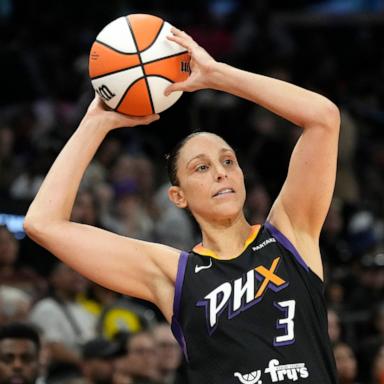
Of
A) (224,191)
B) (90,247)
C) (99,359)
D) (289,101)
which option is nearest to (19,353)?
(99,359)

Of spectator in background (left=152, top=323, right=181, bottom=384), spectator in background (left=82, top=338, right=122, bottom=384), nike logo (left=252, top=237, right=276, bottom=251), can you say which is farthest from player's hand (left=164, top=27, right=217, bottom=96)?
spectator in background (left=152, top=323, right=181, bottom=384)

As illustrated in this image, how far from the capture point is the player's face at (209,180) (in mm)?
4633

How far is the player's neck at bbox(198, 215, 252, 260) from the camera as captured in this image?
15.2 feet

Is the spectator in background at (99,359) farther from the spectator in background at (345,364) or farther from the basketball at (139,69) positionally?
the basketball at (139,69)

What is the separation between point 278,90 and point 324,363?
1.16 metres

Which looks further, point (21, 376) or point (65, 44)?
point (65, 44)

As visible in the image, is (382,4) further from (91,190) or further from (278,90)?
(278,90)

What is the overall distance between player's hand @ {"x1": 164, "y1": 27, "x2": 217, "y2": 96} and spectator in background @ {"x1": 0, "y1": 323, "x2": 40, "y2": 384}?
9.43 ft

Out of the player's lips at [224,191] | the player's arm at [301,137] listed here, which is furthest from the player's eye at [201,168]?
the player's arm at [301,137]

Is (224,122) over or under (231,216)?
over

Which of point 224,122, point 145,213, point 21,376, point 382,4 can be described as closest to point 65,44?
point 224,122

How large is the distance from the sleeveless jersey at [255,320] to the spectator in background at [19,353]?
8.98ft

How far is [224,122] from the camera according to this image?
1297 cm

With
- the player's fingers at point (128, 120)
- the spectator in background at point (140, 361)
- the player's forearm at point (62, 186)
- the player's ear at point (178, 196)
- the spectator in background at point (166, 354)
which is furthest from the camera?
the spectator in background at point (166, 354)
